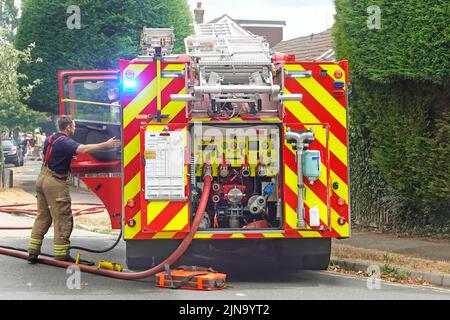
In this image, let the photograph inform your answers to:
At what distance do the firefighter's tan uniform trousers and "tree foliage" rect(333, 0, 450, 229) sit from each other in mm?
5221

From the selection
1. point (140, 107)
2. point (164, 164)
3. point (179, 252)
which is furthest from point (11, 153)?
point (179, 252)

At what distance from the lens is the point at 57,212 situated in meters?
11.8

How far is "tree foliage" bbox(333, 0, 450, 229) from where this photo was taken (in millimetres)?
13531

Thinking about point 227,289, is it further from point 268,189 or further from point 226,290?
point 268,189

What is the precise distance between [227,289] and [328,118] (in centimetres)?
227

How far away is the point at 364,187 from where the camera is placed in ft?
55.1

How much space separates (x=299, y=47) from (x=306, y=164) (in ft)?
79.2

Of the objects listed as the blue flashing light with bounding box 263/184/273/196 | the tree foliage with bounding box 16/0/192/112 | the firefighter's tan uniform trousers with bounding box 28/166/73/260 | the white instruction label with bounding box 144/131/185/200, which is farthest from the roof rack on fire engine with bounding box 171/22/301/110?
the tree foliage with bounding box 16/0/192/112

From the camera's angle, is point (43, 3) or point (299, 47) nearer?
point (43, 3)

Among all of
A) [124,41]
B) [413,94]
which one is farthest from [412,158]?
[124,41]

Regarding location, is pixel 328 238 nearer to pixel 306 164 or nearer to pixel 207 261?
pixel 306 164

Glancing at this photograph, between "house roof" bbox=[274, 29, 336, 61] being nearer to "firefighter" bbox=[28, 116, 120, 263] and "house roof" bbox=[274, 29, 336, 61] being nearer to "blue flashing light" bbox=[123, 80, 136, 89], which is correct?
"firefighter" bbox=[28, 116, 120, 263]

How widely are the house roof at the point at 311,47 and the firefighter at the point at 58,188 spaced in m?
16.6

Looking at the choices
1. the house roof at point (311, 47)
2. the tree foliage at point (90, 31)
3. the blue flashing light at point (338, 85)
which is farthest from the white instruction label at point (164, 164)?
the house roof at point (311, 47)
